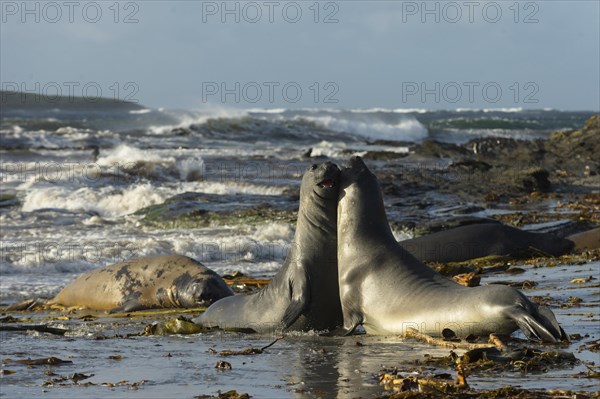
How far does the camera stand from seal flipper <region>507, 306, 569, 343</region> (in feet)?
21.3

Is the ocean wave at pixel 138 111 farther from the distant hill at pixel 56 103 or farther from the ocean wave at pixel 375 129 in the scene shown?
the ocean wave at pixel 375 129

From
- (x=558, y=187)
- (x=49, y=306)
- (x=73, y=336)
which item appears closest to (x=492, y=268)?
(x=49, y=306)

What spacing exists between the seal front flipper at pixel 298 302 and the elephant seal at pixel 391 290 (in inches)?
10.8

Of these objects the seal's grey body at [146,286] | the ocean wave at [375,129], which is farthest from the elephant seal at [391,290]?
the ocean wave at [375,129]

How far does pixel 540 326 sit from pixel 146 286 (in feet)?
19.1

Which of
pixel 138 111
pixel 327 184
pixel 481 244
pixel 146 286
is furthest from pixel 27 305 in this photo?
pixel 138 111

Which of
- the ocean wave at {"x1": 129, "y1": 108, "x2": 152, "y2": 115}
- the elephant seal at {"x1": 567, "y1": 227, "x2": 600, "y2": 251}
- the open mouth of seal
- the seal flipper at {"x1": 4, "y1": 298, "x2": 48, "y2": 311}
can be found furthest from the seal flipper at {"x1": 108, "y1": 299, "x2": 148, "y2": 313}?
the ocean wave at {"x1": 129, "y1": 108, "x2": 152, "y2": 115}

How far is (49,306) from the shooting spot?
11.2 metres

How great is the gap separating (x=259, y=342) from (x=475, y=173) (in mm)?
19459

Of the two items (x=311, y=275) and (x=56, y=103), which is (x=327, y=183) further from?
(x=56, y=103)

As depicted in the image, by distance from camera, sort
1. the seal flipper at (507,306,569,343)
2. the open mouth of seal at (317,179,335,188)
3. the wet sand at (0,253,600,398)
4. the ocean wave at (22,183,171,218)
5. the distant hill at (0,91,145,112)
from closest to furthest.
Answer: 1. the wet sand at (0,253,600,398)
2. the seal flipper at (507,306,569,343)
3. the open mouth of seal at (317,179,335,188)
4. the ocean wave at (22,183,171,218)
5. the distant hill at (0,91,145,112)

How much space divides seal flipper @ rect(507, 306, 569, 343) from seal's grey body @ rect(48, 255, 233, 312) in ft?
15.2

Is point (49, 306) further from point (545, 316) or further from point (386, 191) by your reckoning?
point (386, 191)

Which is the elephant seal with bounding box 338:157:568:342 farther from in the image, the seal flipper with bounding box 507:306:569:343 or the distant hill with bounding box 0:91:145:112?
the distant hill with bounding box 0:91:145:112
